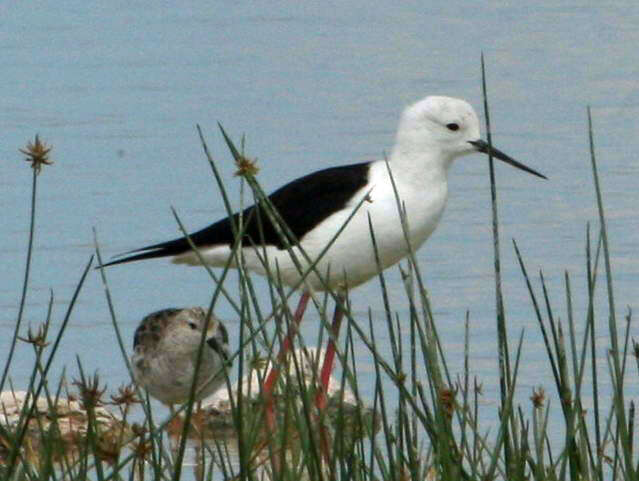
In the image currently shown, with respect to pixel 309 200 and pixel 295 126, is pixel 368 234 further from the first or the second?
pixel 295 126

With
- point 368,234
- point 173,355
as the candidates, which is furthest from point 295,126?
point 173,355

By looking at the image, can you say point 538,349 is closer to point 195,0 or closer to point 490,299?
point 490,299

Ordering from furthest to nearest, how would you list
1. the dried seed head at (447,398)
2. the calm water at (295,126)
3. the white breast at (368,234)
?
the calm water at (295,126) < the white breast at (368,234) < the dried seed head at (447,398)

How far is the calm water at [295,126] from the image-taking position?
25.0 ft

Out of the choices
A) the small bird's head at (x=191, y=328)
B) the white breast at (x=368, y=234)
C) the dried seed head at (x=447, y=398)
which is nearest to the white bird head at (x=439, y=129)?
the white breast at (x=368, y=234)

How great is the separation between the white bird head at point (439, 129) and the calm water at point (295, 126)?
572 mm

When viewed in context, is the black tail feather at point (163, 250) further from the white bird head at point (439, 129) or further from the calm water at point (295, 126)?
the white bird head at point (439, 129)

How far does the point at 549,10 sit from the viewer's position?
39.7 feet

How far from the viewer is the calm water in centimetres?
762

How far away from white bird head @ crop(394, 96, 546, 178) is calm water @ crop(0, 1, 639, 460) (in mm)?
572

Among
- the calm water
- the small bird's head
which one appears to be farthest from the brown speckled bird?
the calm water

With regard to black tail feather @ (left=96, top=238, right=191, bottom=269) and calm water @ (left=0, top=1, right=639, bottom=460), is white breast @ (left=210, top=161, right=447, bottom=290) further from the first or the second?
calm water @ (left=0, top=1, right=639, bottom=460)

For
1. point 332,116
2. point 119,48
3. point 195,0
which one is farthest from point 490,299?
point 195,0

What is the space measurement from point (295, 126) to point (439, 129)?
2.59 metres
